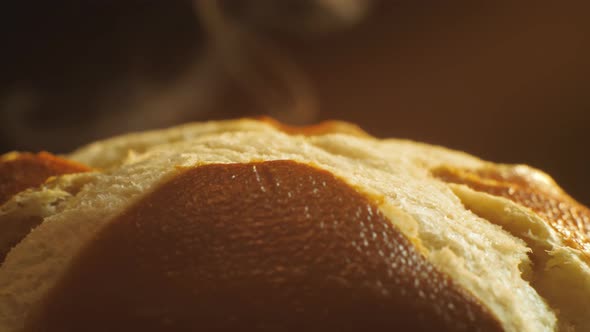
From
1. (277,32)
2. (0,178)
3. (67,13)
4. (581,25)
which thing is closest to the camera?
(0,178)

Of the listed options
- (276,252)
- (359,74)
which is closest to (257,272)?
(276,252)

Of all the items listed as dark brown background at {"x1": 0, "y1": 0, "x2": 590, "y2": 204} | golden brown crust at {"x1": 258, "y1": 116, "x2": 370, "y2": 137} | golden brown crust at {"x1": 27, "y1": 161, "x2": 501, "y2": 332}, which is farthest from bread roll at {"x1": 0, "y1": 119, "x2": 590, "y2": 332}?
dark brown background at {"x1": 0, "y1": 0, "x2": 590, "y2": 204}

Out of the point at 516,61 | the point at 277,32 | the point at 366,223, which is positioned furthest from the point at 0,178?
the point at 516,61

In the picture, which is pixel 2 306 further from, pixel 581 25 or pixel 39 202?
pixel 581 25

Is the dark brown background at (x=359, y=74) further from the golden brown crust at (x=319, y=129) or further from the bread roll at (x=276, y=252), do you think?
the bread roll at (x=276, y=252)

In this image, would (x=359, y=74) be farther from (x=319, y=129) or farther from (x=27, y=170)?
(x=27, y=170)

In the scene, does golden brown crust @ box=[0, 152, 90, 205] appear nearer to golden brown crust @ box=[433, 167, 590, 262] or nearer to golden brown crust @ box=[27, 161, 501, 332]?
golden brown crust @ box=[27, 161, 501, 332]

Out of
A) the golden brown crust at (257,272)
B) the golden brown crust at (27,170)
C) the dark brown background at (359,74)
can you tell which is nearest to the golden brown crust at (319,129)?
the golden brown crust at (27,170)
